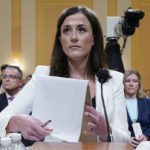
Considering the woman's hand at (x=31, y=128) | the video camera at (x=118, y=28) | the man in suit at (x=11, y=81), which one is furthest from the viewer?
the man in suit at (x=11, y=81)

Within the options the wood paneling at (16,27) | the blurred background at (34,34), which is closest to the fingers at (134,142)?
the blurred background at (34,34)

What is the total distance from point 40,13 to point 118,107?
8.40 metres

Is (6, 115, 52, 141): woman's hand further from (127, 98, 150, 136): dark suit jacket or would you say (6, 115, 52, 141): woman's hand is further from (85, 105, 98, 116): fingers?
(127, 98, 150, 136): dark suit jacket

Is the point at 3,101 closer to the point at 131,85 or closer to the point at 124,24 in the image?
the point at 131,85

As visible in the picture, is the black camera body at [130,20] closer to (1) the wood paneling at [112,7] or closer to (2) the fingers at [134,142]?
(2) the fingers at [134,142]

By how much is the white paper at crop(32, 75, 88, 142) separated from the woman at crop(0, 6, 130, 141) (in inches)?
3.4

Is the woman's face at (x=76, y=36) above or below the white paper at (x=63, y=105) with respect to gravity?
above

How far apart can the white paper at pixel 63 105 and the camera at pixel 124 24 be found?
2009 mm

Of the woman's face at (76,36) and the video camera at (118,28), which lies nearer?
the woman's face at (76,36)

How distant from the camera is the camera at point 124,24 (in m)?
3.27

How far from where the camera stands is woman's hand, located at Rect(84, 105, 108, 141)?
1.37 meters

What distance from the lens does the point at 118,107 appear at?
170cm

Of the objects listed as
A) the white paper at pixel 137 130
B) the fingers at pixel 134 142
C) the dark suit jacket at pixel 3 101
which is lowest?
the fingers at pixel 134 142

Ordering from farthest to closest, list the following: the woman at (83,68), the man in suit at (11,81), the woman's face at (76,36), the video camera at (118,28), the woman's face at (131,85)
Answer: the man in suit at (11,81)
the woman's face at (131,85)
the video camera at (118,28)
the woman's face at (76,36)
the woman at (83,68)
